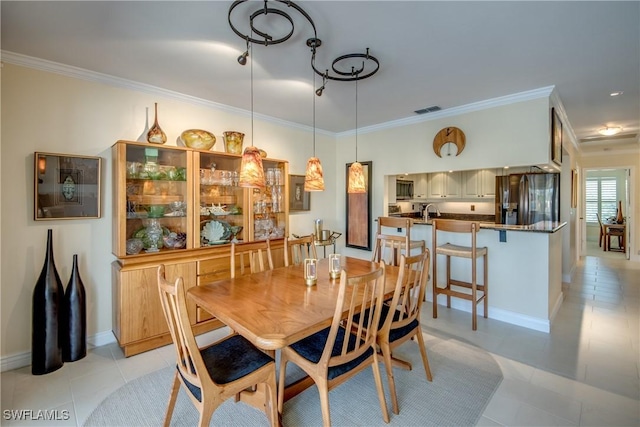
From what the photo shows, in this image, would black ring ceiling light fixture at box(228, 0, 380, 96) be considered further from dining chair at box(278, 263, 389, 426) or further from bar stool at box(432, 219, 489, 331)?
bar stool at box(432, 219, 489, 331)

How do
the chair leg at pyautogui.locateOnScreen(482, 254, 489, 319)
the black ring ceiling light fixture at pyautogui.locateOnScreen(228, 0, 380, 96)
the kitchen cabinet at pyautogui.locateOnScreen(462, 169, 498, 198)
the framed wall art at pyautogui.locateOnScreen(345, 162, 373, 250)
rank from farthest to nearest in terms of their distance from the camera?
the kitchen cabinet at pyautogui.locateOnScreen(462, 169, 498, 198), the framed wall art at pyautogui.locateOnScreen(345, 162, 373, 250), the chair leg at pyautogui.locateOnScreen(482, 254, 489, 319), the black ring ceiling light fixture at pyautogui.locateOnScreen(228, 0, 380, 96)

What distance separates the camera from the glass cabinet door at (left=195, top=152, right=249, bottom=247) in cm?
326

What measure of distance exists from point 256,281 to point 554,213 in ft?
14.6

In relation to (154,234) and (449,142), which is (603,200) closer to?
(449,142)

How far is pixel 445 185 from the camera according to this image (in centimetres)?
588

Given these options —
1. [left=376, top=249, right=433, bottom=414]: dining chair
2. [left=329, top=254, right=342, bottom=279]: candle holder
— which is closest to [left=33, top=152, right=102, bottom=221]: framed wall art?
[left=329, top=254, right=342, bottom=279]: candle holder

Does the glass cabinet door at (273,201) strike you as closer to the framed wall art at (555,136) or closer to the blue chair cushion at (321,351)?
the blue chair cushion at (321,351)

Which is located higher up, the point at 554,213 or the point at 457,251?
the point at 554,213

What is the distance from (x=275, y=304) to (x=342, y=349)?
47 cm

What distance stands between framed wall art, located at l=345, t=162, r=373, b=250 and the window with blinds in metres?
8.12

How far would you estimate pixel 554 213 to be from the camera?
4352mm

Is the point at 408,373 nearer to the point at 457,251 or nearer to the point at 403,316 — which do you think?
the point at 403,316

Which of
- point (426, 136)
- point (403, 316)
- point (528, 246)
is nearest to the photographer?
point (403, 316)

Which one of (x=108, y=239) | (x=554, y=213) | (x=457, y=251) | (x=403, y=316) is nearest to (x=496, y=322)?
(x=457, y=251)
